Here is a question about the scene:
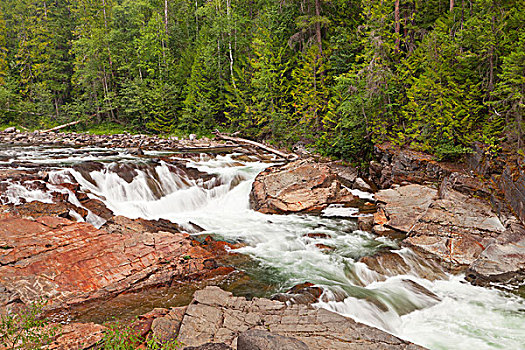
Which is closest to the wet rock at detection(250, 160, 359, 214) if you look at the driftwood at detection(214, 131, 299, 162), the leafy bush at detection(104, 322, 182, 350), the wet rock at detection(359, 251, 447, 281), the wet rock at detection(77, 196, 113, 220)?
the wet rock at detection(359, 251, 447, 281)

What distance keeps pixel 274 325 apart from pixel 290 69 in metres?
22.5

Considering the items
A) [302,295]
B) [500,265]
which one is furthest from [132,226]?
[500,265]

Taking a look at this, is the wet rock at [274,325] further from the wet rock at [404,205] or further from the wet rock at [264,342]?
the wet rock at [404,205]

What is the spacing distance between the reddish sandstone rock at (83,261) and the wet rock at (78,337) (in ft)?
4.33

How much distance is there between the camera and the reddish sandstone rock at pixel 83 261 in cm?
636

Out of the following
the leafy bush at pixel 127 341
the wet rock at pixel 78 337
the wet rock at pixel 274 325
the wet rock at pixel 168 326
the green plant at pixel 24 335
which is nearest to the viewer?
the green plant at pixel 24 335

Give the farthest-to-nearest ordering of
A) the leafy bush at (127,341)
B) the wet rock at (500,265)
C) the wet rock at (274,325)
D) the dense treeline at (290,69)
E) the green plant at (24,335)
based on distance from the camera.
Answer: the dense treeline at (290,69)
the wet rock at (500,265)
the wet rock at (274,325)
the leafy bush at (127,341)
the green plant at (24,335)

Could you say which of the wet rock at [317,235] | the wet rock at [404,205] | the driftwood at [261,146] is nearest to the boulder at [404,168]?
the wet rock at [404,205]

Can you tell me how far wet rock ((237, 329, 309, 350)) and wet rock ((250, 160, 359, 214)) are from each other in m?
9.02

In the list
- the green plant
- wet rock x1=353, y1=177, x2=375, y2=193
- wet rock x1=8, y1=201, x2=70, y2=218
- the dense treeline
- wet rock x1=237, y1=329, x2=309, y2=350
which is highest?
the dense treeline

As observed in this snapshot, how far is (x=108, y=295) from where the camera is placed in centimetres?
662

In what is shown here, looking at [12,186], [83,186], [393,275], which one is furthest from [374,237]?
[12,186]

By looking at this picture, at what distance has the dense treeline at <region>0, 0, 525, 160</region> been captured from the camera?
12.6 meters

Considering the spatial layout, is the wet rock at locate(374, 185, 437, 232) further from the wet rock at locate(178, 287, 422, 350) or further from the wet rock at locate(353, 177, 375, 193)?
the wet rock at locate(178, 287, 422, 350)
